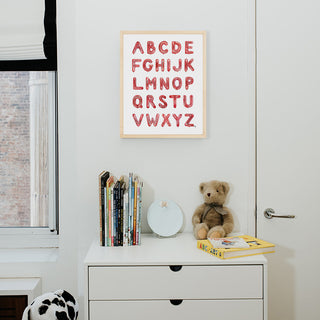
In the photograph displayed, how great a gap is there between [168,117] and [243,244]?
2.26ft

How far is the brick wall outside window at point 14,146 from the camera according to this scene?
6.73 feet

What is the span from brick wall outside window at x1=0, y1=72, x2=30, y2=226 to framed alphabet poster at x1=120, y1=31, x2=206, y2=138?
2.14 ft

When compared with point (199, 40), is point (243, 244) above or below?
below

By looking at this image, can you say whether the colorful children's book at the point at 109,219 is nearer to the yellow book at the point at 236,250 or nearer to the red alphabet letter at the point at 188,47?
the yellow book at the point at 236,250

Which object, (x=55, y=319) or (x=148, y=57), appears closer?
(x=55, y=319)

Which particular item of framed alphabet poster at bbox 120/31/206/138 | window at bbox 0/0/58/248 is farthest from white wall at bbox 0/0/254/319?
window at bbox 0/0/58/248

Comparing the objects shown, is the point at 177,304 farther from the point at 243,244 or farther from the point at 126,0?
the point at 126,0

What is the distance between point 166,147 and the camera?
1.81 metres

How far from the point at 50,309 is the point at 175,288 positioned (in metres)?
0.53

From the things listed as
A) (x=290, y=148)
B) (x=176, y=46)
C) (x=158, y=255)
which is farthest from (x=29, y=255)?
(x=290, y=148)

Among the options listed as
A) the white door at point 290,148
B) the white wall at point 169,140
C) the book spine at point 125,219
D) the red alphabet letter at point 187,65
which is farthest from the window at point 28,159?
the white door at point 290,148

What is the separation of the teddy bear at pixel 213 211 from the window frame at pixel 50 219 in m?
0.81

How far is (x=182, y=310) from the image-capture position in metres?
1.42

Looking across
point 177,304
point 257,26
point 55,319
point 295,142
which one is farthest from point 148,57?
point 55,319
